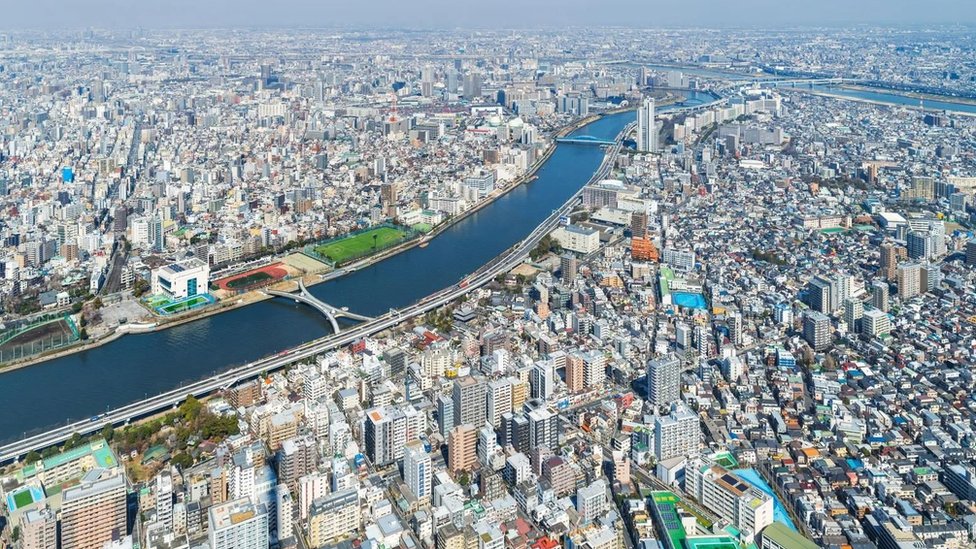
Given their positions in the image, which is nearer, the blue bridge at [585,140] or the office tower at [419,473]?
the office tower at [419,473]

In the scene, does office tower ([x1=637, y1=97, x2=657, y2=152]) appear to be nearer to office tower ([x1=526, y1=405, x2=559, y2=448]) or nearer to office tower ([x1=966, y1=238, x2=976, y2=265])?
office tower ([x1=966, y1=238, x2=976, y2=265])

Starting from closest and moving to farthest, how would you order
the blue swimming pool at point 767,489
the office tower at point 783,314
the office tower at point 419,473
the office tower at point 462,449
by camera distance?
the blue swimming pool at point 767,489, the office tower at point 419,473, the office tower at point 462,449, the office tower at point 783,314

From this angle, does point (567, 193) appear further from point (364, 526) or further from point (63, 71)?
point (63, 71)

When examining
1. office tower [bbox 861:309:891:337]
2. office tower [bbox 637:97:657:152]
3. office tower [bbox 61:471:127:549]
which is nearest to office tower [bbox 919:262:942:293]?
office tower [bbox 861:309:891:337]

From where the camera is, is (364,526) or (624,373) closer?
(364,526)

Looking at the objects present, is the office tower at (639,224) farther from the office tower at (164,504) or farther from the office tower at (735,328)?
the office tower at (164,504)

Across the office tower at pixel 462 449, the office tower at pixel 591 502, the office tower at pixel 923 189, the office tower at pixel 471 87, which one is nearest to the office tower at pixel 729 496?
the office tower at pixel 591 502

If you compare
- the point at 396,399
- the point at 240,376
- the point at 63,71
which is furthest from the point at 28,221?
the point at 63,71
